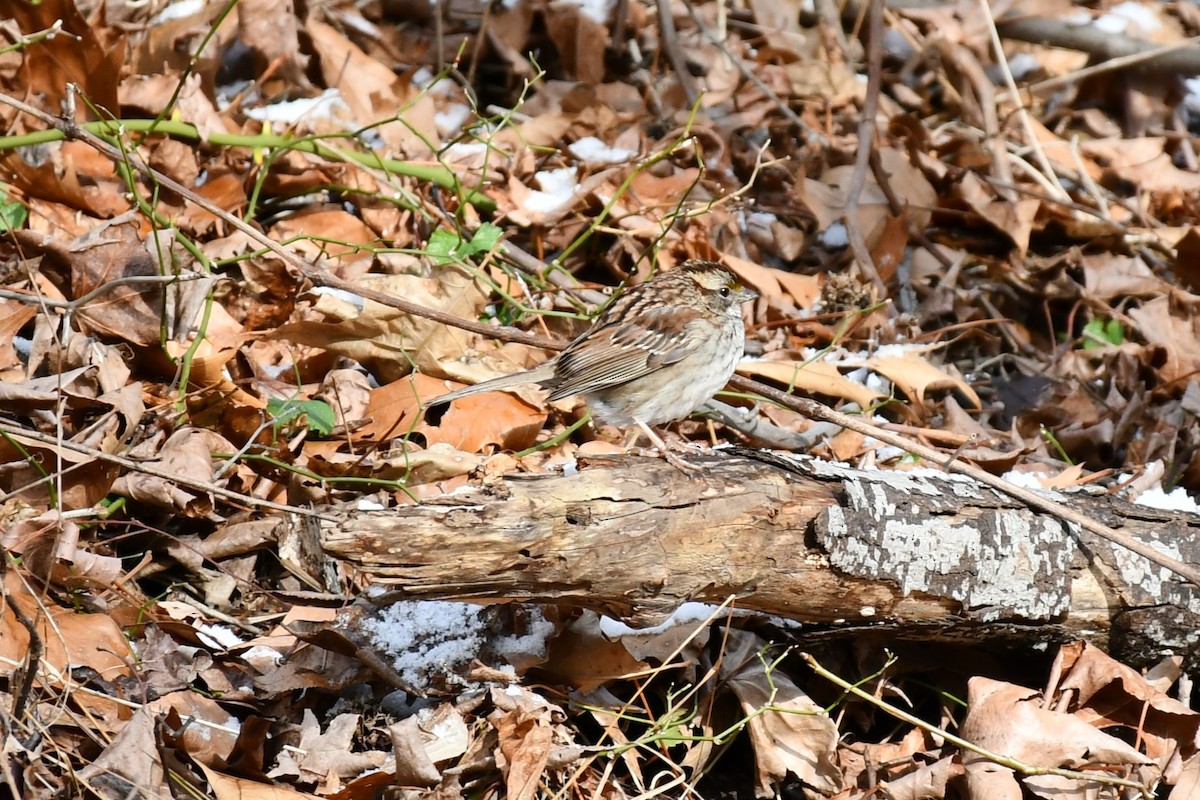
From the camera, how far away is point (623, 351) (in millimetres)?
4480

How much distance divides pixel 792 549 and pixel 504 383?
1.31 metres

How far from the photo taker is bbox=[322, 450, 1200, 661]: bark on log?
9.95 feet

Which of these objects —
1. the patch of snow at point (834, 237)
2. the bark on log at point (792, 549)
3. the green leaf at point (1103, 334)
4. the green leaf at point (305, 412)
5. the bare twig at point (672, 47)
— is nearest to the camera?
the bark on log at point (792, 549)

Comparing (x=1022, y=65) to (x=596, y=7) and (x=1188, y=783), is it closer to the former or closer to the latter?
(x=596, y=7)

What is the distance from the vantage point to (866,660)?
408 centimetres

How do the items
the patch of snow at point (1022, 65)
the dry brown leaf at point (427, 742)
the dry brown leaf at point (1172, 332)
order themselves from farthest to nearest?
the patch of snow at point (1022, 65), the dry brown leaf at point (1172, 332), the dry brown leaf at point (427, 742)

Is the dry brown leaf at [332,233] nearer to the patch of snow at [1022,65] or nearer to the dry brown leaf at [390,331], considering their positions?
the dry brown leaf at [390,331]

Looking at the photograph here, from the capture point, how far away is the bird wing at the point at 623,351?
441 cm

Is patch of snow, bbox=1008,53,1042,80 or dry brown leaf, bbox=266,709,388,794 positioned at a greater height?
patch of snow, bbox=1008,53,1042,80

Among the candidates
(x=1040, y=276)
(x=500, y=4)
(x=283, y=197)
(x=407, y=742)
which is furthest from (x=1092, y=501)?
(x=500, y=4)

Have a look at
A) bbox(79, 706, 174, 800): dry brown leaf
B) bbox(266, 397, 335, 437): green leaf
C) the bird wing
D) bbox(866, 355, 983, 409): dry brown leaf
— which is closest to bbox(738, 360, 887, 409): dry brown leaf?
bbox(866, 355, 983, 409): dry brown leaf

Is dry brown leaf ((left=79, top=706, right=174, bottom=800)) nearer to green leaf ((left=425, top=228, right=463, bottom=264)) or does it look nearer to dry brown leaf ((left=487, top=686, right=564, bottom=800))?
dry brown leaf ((left=487, top=686, right=564, bottom=800))

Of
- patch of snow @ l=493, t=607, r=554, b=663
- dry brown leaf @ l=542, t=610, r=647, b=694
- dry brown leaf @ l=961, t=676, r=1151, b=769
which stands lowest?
dry brown leaf @ l=961, t=676, r=1151, b=769

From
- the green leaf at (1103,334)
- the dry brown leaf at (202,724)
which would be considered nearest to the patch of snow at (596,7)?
the green leaf at (1103,334)
